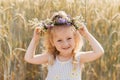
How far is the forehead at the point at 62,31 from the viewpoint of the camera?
294 cm

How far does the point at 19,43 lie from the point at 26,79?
348 mm

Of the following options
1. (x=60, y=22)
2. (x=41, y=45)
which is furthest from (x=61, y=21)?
(x=41, y=45)

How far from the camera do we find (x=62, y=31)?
2.95 meters

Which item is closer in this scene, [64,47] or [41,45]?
[64,47]

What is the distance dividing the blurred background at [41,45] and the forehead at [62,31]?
0.99 m

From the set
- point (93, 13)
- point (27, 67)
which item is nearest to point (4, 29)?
point (27, 67)

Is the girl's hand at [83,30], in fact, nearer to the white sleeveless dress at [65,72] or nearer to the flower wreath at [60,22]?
the flower wreath at [60,22]

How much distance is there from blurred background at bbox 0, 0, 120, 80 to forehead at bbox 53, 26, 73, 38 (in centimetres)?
99

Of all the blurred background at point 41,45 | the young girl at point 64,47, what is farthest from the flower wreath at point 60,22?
the blurred background at point 41,45

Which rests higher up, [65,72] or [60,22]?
[60,22]

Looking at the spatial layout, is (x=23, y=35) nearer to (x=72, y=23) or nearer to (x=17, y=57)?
(x=17, y=57)

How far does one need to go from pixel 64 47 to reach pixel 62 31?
103 mm

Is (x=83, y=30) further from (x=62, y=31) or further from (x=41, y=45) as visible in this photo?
(x=41, y=45)

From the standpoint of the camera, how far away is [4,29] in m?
4.32
